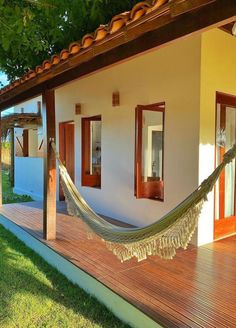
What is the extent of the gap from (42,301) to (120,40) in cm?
237

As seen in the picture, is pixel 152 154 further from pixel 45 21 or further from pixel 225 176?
A: pixel 45 21

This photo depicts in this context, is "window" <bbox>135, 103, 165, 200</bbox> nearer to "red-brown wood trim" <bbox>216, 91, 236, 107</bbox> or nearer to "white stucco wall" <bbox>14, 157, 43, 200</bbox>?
"red-brown wood trim" <bbox>216, 91, 236, 107</bbox>

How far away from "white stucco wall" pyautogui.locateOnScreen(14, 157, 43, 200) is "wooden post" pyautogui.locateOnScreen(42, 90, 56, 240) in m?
3.71

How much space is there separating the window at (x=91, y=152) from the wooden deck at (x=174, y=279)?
1757mm

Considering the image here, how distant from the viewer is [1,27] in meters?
3.14

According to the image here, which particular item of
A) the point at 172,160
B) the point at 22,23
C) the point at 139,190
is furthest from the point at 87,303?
the point at 22,23

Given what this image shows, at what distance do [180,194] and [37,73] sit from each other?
2269mm

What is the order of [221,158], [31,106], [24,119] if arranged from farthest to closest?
[31,106]
[24,119]
[221,158]

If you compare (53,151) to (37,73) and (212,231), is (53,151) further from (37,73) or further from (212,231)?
(212,231)

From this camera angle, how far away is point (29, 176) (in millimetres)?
8422

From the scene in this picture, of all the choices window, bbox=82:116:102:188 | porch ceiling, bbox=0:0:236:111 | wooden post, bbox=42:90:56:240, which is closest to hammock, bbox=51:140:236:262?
porch ceiling, bbox=0:0:236:111

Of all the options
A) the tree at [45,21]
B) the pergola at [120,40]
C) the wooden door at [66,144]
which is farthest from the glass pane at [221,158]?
the wooden door at [66,144]

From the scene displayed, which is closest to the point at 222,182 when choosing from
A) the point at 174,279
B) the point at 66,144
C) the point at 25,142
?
the point at 174,279

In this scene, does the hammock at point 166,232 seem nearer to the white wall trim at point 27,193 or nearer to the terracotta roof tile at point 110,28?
the terracotta roof tile at point 110,28
